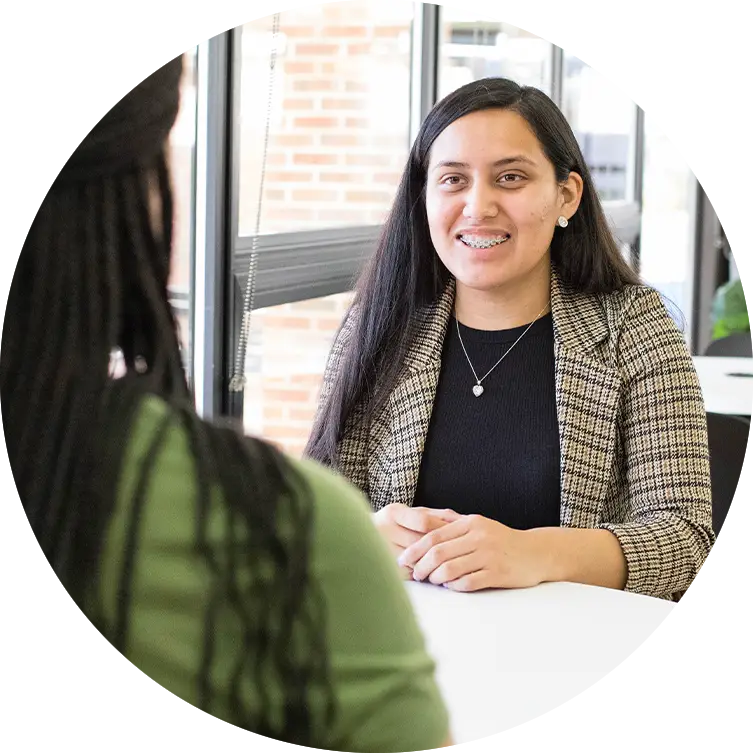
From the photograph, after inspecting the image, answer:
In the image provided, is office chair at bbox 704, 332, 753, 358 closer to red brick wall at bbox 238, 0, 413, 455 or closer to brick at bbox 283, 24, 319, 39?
red brick wall at bbox 238, 0, 413, 455

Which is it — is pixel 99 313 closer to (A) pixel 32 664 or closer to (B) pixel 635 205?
(A) pixel 32 664

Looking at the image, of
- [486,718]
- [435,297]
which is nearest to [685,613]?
[486,718]

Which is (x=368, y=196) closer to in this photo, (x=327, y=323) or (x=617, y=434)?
(x=327, y=323)

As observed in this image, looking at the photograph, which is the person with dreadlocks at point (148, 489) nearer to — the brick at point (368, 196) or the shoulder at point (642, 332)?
the shoulder at point (642, 332)

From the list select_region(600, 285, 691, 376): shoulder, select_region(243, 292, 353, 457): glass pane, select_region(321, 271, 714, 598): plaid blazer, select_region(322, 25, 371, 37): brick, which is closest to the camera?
select_region(321, 271, 714, 598): plaid blazer

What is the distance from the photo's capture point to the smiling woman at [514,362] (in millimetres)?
1934

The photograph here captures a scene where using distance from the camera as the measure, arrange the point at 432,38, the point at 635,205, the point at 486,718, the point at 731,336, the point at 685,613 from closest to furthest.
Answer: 1. the point at 486,718
2. the point at 685,613
3. the point at 731,336
4. the point at 432,38
5. the point at 635,205

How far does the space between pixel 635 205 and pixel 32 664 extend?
7.90 metres

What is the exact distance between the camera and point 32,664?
0.60m

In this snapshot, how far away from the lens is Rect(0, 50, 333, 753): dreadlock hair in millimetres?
570

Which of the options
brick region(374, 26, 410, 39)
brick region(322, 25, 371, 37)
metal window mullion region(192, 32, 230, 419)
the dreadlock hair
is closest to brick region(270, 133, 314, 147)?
brick region(322, 25, 371, 37)

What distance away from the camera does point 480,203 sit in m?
2.03

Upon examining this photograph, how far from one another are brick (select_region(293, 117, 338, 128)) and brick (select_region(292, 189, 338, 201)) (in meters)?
0.21

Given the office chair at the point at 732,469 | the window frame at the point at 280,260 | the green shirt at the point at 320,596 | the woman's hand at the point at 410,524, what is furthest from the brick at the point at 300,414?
the green shirt at the point at 320,596
